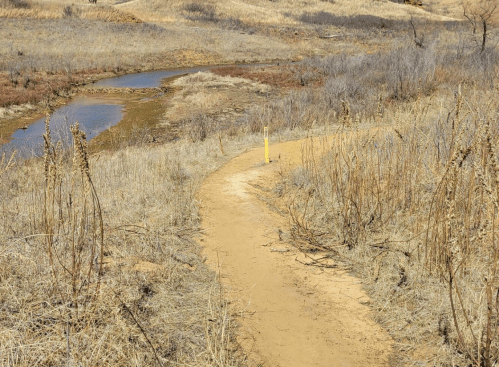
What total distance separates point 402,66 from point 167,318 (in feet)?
51.0

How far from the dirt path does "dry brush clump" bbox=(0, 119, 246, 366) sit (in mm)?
274

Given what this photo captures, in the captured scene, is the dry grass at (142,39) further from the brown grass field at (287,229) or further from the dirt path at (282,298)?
the dirt path at (282,298)

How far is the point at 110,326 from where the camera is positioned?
10.9ft

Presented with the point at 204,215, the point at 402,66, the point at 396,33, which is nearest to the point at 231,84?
the point at 402,66

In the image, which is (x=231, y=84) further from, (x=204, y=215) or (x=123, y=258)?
(x=123, y=258)

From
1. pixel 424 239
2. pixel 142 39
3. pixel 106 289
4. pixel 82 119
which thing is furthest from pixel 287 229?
pixel 142 39

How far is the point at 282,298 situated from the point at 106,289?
5.71 ft

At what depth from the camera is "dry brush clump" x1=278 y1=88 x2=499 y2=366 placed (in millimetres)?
3143

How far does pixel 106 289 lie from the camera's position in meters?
3.87

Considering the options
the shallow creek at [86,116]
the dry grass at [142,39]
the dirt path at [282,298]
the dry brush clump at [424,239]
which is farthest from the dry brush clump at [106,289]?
the dry grass at [142,39]

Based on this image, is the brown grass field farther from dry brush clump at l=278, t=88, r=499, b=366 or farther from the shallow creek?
the shallow creek

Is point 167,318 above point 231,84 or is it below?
below

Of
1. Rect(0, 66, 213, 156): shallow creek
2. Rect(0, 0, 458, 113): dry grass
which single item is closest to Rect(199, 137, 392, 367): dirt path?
Rect(0, 66, 213, 156): shallow creek

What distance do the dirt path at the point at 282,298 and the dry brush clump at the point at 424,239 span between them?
0.27 m
